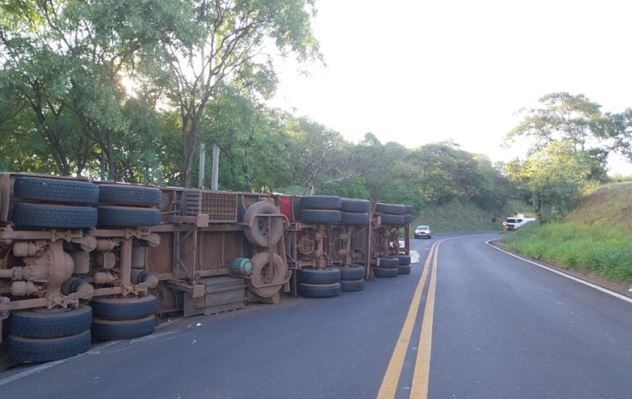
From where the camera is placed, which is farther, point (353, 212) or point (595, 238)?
point (595, 238)

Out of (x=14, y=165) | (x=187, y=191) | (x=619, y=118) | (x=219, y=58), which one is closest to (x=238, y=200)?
(x=187, y=191)

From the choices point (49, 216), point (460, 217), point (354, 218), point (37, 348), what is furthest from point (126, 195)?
point (460, 217)

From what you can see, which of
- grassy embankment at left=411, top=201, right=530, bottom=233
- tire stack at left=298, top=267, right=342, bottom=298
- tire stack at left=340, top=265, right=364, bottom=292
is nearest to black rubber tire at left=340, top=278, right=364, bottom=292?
tire stack at left=340, top=265, right=364, bottom=292

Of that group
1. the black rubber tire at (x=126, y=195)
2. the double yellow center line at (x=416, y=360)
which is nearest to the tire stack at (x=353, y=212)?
the double yellow center line at (x=416, y=360)

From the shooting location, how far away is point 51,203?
6.25 meters

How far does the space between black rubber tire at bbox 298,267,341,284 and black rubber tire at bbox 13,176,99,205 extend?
211 inches

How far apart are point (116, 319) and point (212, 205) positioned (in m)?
2.88

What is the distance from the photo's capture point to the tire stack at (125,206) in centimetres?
701

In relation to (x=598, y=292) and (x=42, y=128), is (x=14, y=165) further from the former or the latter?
(x=598, y=292)

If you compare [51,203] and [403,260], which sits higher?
[51,203]

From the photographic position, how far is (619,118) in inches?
1923

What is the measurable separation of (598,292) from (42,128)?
625 inches

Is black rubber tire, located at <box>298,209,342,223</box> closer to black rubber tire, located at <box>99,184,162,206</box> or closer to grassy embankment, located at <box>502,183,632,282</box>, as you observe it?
black rubber tire, located at <box>99,184,162,206</box>

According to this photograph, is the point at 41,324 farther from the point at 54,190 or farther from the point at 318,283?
the point at 318,283
